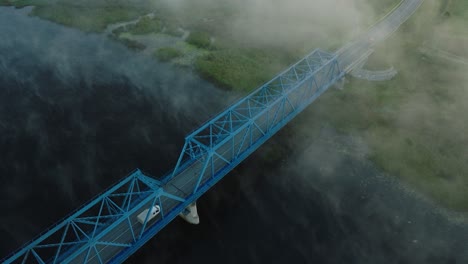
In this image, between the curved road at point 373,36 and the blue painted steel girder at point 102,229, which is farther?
the curved road at point 373,36

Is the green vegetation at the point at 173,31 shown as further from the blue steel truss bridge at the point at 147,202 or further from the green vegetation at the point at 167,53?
the blue steel truss bridge at the point at 147,202

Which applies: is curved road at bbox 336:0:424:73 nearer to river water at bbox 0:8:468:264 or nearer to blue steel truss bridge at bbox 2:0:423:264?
blue steel truss bridge at bbox 2:0:423:264

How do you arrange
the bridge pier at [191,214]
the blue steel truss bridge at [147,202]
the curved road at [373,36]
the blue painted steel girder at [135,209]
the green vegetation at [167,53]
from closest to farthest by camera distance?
the blue painted steel girder at [135,209] < the blue steel truss bridge at [147,202] < the bridge pier at [191,214] < the curved road at [373,36] < the green vegetation at [167,53]

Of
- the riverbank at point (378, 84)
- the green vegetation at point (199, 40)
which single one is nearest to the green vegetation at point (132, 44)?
the riverbank at point (378, 84)

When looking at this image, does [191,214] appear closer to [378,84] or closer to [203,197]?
[203,197]

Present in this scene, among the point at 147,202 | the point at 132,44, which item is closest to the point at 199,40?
the point at 132,44

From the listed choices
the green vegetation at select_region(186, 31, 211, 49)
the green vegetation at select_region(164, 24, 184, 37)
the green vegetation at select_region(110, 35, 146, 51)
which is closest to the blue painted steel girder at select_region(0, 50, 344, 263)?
the green vegetation at select_region(186, 31, 211, 49)
